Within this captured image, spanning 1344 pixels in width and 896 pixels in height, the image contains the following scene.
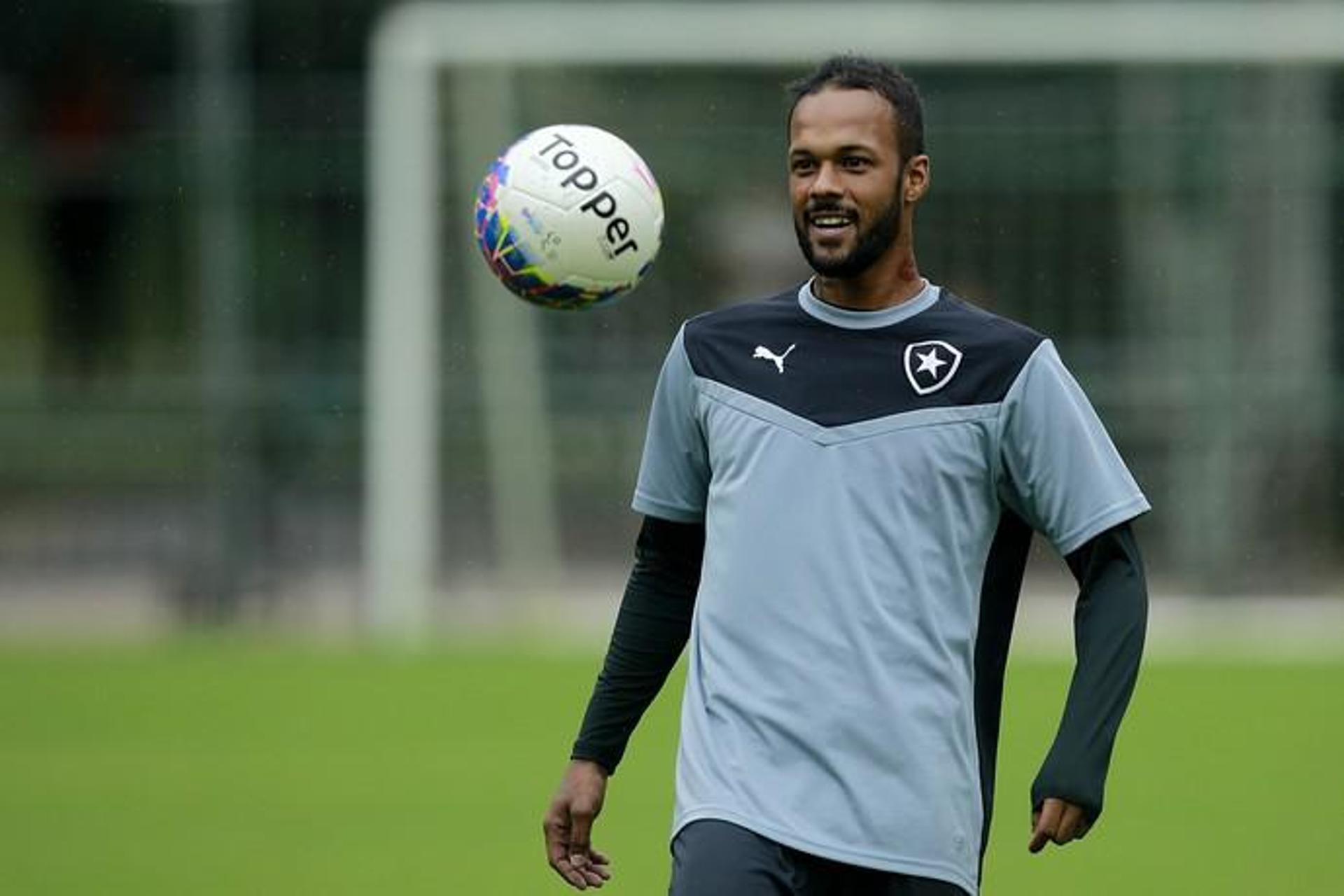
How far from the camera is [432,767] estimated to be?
1191 centimetres

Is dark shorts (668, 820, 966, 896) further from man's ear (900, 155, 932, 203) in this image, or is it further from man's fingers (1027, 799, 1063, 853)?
man's ear (900, 155, 932, 203)

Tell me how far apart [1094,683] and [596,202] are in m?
1.55

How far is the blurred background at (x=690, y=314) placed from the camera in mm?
17016

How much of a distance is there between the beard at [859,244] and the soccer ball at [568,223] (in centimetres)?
83

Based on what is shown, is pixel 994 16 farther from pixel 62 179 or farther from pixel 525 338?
pixel 62 179

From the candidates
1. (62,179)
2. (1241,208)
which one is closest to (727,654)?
(1241,208)

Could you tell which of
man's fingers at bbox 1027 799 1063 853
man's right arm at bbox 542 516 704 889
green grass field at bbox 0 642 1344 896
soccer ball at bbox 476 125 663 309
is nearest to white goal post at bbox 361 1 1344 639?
green grass field at bbox 0 642 1344 896

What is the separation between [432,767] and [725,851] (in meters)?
7.63

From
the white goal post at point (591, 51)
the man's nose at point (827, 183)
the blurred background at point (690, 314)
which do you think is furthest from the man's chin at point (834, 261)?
the white goal post at point (591, 51)

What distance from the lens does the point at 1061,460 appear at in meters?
4.48

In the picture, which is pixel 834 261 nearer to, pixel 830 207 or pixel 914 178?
pixel 830 207

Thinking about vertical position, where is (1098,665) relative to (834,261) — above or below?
below

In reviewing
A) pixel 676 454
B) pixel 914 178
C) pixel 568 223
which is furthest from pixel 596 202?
pixel 914 178

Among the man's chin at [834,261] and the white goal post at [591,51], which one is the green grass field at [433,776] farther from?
the man's chin at [834,261]
